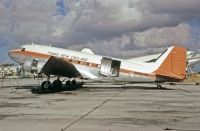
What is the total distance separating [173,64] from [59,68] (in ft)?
32.8

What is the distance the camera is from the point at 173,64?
108ft

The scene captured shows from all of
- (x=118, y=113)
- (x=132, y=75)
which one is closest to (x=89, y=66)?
(x=132, y=75)

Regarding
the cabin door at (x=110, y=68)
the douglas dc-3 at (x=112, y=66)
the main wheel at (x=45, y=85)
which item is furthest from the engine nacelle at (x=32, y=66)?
the cabin door at (x=110, y=68)

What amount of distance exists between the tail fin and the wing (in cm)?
706

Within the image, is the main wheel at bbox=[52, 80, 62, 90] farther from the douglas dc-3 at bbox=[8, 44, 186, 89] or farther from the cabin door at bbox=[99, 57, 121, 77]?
the cabin door at bbox=[99, 57, 121, 77]

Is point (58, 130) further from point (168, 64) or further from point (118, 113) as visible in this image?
point (168, 64)

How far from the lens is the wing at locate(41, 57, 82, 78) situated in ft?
91.4

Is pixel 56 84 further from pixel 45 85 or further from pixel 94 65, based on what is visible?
pixel 94 65

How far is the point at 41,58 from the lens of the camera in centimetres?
3231

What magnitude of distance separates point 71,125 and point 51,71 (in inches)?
704

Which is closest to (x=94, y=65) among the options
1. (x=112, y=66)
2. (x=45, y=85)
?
(x=112, y=66)

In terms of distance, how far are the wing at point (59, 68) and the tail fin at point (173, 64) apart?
23.2ft

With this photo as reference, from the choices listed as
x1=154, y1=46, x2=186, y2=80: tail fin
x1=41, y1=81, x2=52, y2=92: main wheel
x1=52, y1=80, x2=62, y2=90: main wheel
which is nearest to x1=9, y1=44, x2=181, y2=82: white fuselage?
x1=154, y1=46, x2=186, y2=80: tail fin

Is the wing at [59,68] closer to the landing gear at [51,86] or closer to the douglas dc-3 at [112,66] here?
the douglas dc-3 at [112,66]
